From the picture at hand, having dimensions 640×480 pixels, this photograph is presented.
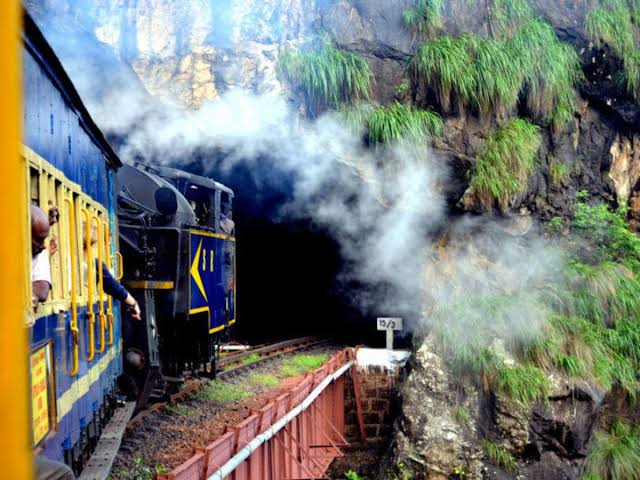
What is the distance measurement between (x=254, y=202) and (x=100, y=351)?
38.0ft

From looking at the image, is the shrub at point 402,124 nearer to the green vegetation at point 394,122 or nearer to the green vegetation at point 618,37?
the green vegetation at point 394,122

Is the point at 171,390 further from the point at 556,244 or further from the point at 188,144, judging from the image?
the point at 556,244

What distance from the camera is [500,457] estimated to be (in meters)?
10.9

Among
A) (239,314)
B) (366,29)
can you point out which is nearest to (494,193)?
(366,29)

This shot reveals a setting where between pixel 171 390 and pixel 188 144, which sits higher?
pixel 188 144

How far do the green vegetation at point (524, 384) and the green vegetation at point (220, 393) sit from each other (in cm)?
463

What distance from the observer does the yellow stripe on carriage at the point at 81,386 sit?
3.54 metres

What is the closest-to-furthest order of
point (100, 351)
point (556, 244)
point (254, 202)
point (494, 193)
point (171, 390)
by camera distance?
point (100, 351)
point (171, 390)
point (494, 193)
point (556, 244)
point (254, 202)

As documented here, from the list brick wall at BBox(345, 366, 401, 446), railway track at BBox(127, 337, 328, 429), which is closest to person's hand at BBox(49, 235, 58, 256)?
railway track at BBox(127, 337, 328, 429)

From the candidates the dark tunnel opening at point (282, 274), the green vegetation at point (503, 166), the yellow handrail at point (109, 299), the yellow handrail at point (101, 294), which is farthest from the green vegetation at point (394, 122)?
the yellow handrail at point (101, 294)

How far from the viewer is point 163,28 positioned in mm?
13188

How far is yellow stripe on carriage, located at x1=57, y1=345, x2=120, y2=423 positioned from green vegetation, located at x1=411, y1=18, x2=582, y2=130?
33.0ft

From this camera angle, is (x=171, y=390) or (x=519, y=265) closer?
(x=171, y=390)

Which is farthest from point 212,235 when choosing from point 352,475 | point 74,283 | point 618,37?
point 618,37
